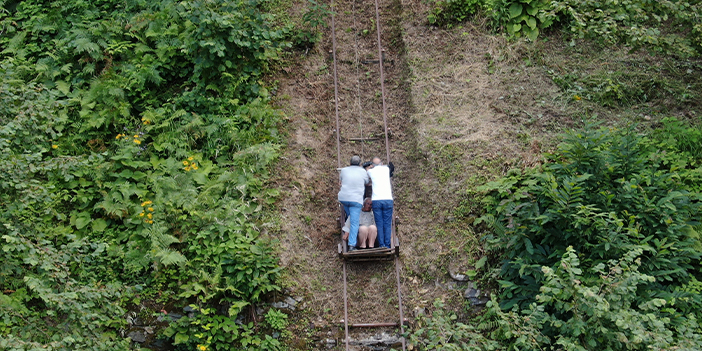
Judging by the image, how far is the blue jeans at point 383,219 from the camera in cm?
1039

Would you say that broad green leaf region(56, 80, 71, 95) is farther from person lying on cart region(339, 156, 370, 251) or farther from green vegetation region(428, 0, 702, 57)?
green vegetation region(428, 0, 702, 57)

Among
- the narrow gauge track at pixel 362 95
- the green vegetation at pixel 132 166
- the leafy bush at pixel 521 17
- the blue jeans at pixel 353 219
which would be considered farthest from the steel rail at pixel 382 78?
the leafy bush at pixel 521 17

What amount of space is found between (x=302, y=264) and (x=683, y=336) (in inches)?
239

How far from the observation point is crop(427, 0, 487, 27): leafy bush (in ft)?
48.4

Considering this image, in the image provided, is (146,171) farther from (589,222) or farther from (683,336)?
(683,336)

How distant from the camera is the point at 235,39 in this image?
1227cm

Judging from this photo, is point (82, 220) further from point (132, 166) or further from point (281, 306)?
point (281, 306)

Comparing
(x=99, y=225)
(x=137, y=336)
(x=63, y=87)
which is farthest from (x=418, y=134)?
(x=63, y=87)

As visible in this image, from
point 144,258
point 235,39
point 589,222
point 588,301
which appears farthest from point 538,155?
point 144,258

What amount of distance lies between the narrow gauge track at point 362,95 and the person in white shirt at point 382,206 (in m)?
0.24

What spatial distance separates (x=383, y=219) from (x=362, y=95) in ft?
13.9

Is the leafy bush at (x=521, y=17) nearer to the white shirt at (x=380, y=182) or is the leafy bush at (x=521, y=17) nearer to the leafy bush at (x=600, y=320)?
the white shirt at (x=380, y=182)

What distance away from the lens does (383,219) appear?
1044 cm

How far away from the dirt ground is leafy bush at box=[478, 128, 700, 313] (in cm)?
131
